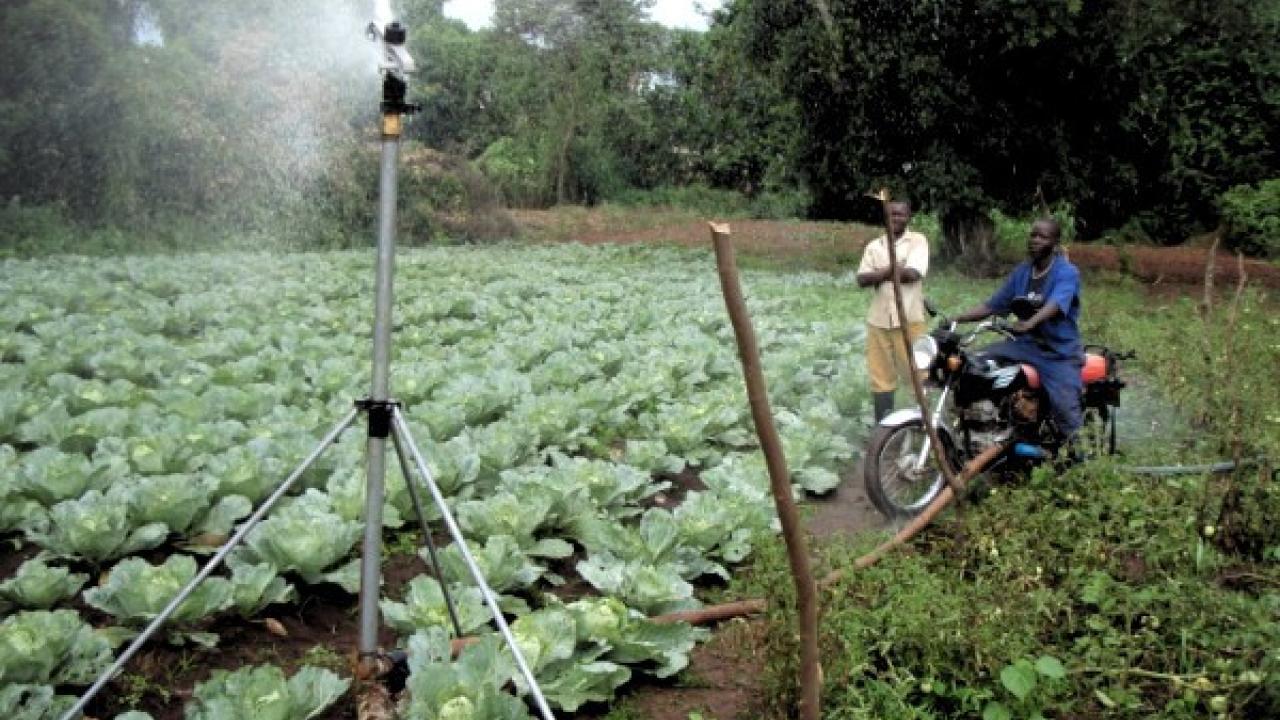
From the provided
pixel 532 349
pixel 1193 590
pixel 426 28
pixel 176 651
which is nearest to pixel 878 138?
pixel 532 349

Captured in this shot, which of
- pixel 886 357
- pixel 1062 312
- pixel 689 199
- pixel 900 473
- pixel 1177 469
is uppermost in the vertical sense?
Result: pixel 689 199

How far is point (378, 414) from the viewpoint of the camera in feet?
9.41

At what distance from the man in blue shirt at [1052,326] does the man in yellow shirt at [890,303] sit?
0.88m

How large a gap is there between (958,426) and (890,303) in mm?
1171

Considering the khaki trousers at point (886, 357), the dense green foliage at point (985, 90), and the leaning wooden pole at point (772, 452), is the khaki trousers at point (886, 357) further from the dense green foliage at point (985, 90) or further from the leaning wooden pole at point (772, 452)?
the dense green foliage at point (985, 90)

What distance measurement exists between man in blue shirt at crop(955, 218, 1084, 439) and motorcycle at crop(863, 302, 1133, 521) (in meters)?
0.07

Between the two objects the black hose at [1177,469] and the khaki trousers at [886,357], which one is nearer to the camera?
the black hose at [1177,469]

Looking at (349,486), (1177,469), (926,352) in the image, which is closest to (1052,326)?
(926,352)

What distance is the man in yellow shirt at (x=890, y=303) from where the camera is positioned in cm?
642

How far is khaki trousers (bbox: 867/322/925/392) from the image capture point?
6.58m

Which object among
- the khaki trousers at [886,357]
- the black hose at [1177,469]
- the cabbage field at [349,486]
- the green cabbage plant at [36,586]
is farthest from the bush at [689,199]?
the green cabbage plant at [36,586]

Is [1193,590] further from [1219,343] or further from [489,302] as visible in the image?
[489,302]

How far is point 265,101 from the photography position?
21047 mm

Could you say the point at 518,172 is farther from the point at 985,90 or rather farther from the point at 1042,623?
the point at 1042,623
